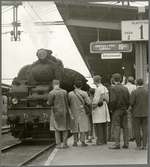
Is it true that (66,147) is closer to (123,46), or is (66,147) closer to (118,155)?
(118,155)

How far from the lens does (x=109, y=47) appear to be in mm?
9992

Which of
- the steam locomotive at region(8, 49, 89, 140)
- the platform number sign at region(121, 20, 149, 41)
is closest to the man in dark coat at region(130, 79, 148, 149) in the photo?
the platform number sign at region(121, 20, 149, 41)

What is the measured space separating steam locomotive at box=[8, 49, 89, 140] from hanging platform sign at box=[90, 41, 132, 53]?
3.97m

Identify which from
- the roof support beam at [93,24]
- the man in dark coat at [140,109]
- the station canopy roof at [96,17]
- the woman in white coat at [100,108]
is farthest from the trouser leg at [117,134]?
the roof support beam at [93,24]

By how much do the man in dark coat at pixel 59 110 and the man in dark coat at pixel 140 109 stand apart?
1.37m

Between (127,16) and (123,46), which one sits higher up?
(127,16)

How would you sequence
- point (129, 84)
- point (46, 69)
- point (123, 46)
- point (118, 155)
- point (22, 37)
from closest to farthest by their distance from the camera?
point (118, 155)
point (123, 46)
point (129, 84)
point (22, 37)
point (46, 69)

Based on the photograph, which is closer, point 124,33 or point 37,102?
point 124,33

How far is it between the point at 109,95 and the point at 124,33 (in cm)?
127

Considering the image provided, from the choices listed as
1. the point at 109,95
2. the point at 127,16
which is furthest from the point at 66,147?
the point at 127,16

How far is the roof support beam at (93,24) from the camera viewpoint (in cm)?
1238

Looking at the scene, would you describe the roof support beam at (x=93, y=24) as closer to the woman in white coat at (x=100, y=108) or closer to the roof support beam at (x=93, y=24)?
the roof support beam at (x=93, y=24)

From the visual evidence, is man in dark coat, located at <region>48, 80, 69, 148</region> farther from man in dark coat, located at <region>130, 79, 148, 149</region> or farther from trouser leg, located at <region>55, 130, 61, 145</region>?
man in dark coat, located at <region>130, 79, 148, 149</region>

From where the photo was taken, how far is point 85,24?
12516 mm
